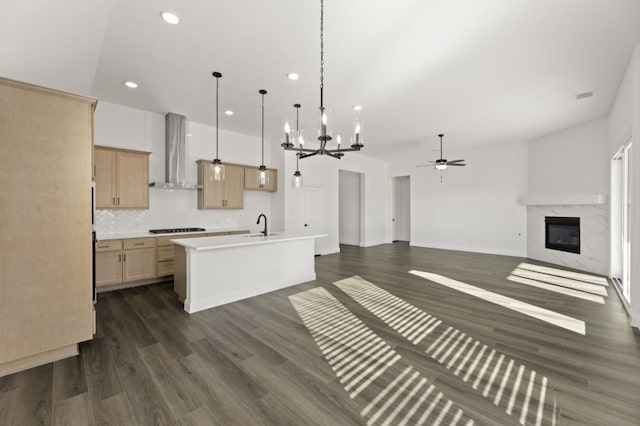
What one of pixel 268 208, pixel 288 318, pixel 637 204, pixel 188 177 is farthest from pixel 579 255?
pixel 188 177

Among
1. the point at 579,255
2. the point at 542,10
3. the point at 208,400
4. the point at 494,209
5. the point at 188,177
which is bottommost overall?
the point at 208,400

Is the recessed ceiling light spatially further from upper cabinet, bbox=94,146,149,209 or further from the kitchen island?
upper cabinet, bbox=94,146,149,209

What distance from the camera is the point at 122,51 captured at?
3.22 metres

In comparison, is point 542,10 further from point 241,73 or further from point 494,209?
point 494,209

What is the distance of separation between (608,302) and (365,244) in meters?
5.95

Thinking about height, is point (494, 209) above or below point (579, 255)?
above

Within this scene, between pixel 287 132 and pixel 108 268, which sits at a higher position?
pixel 287 132

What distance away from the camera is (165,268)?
4.91 meters

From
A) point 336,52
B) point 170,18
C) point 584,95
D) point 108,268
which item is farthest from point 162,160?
point 584,95

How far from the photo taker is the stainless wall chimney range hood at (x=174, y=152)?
17.4ft

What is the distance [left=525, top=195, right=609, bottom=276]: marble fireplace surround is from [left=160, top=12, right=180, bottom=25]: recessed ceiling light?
25.1ft

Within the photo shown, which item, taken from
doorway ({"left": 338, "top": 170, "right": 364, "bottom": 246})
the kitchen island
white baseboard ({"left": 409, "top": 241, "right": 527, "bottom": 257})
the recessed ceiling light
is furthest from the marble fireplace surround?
the recessed ceiling light

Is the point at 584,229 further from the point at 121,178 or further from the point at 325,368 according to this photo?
the point at 121,178

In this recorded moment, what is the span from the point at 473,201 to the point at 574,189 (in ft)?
8.27
